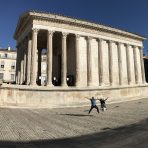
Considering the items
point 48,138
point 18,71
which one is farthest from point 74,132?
point 18,71

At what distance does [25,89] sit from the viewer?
2991cm

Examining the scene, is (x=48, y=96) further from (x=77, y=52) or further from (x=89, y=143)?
(x=89, y=143)

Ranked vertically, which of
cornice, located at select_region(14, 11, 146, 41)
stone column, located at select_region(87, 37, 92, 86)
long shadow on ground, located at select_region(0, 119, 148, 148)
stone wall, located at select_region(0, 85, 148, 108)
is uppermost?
cornice, located at select_region(14, 11, 146, 41)

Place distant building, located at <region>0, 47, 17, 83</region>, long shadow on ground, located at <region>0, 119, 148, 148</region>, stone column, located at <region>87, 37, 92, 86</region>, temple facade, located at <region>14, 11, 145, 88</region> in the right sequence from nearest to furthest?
long shadow on ground, located at <region>0, 119, 148, 148</region> < temple facade, located at <region>14, 11, 145, 88</region> < stone column, located at <region>87, 37, 92, 86</region> < distant building, located at <region>0, 47, 17, 83</region>

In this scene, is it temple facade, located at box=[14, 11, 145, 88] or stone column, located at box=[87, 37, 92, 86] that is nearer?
temple facade, located at box=[14, 11, 145, 88]

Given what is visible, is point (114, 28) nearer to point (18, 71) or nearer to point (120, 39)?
point (120, 39)

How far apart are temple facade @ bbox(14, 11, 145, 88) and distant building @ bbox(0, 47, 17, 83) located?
23442mm

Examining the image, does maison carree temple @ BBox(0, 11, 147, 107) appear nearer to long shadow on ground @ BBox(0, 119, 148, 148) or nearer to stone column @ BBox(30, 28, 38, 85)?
stone column @ BBox(30, 28, 38, 85)

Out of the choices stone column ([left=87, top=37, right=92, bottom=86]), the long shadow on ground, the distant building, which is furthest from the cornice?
the long shadow on ground

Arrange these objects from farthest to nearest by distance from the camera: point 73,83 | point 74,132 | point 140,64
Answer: point 140,64, point 73,83, point 74,132

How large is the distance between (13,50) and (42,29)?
3872 cm

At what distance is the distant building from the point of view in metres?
A: 67.5

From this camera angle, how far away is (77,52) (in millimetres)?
37812

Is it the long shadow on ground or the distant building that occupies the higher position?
the distant building
